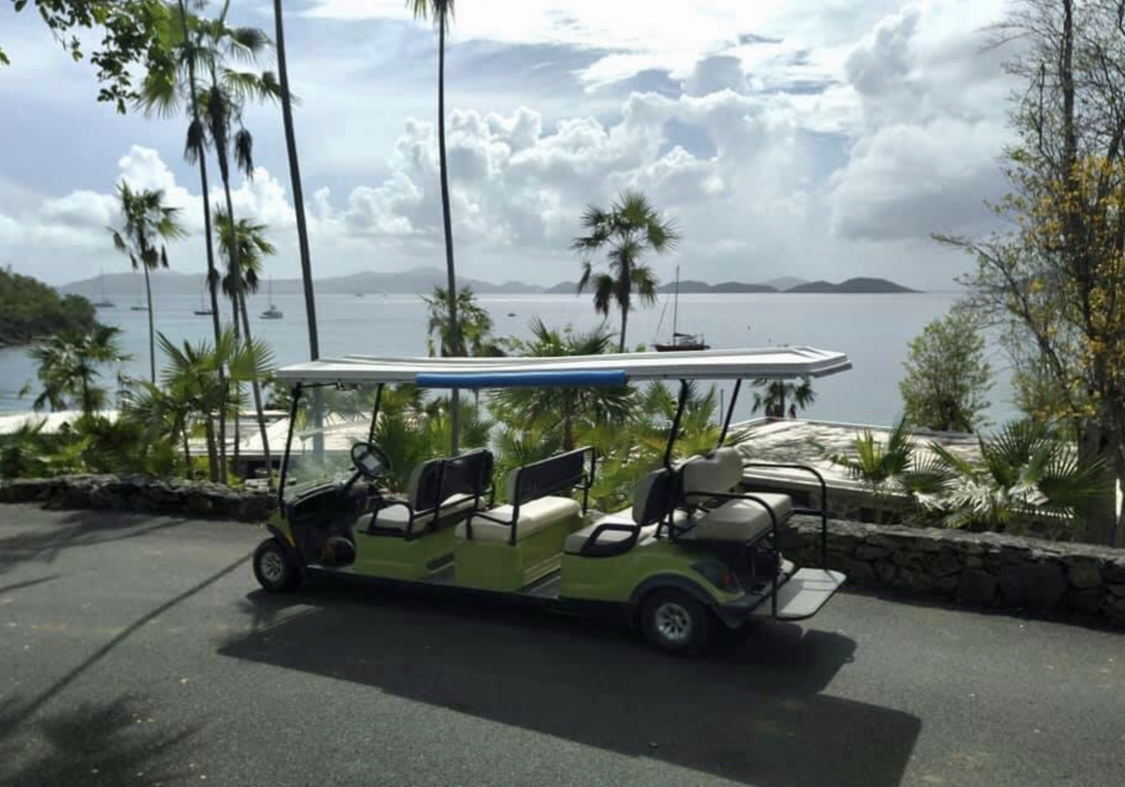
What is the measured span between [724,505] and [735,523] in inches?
16.8

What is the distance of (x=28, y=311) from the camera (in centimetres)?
11788

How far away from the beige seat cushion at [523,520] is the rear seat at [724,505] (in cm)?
113

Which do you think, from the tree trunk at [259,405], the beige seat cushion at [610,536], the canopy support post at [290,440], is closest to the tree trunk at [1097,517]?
the beige seat cushion at [610,536]

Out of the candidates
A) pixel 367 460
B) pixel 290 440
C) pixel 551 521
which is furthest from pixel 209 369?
pixel 551 521

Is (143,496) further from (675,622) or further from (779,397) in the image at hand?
(779,397)

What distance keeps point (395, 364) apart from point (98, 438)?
8798 millimetres

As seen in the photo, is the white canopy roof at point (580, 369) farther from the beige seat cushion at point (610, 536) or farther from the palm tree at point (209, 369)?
the palm tree at point (209, 369)

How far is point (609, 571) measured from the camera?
21.9ft

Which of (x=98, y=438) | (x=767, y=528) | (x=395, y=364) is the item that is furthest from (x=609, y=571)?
(x=98, y=438)

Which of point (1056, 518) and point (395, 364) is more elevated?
point (395, 364)

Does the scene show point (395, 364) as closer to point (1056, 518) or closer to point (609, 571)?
point (609, 571)

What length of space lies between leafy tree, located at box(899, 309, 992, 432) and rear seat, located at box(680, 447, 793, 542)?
808 inches

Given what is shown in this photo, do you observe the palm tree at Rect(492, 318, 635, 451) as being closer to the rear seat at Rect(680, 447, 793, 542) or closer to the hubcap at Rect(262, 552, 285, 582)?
the hubcap at Rect(262, 552, 285, 582)

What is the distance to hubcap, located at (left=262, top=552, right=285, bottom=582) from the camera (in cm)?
825
